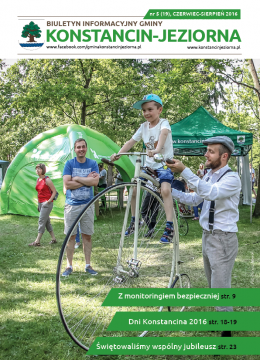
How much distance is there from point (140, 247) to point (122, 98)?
16207 mm

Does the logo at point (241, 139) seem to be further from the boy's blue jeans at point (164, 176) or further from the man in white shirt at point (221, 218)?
the man in white shirt at point (221, 218)

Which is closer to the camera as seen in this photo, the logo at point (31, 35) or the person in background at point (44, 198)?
the logo at point (31, 35)

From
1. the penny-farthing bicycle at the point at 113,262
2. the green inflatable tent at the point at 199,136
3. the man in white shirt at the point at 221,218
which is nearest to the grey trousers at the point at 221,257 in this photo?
the man in white shirt at the point at 221,218

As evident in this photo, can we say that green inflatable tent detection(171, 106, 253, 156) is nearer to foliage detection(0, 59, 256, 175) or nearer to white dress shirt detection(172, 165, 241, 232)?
foliage detection(0, 59, 256, 175)

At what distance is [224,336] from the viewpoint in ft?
9.93

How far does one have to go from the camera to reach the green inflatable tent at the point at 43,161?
11.0 m

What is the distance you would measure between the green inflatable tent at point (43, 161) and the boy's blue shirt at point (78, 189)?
609 centimetres

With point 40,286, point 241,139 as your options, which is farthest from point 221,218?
point 241,139

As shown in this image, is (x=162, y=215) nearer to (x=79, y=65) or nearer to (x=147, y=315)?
(x=147, y=315)

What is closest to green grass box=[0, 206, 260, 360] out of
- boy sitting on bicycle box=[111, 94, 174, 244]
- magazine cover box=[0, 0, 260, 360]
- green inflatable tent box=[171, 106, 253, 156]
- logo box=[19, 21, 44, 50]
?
magazine cover box=[0, 0, 260, 360]

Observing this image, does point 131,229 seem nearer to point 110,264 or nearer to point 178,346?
point 110,264

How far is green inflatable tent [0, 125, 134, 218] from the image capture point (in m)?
11.0

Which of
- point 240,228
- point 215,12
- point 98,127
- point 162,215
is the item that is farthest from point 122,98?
point 162,215

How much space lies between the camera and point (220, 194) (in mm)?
2811
